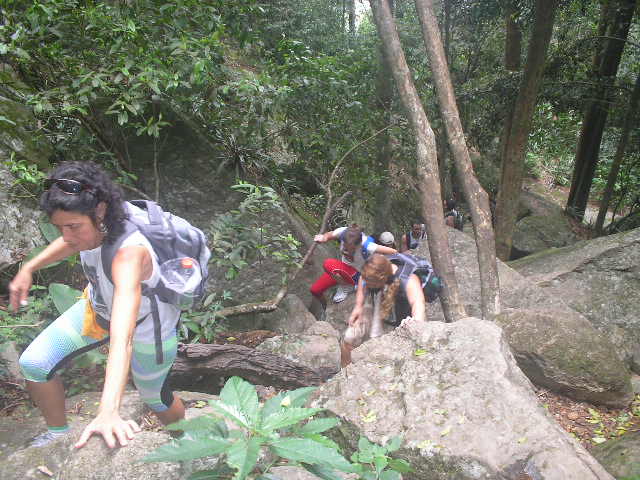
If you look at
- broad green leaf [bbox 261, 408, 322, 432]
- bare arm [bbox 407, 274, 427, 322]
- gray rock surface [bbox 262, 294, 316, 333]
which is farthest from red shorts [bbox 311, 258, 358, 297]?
broad green leaf [bbox 261, 408, 322, 432]

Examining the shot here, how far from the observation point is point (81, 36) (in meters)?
4.56

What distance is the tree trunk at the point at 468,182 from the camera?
5141mm

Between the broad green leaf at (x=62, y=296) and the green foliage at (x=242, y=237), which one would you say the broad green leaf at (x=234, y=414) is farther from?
the green foliage at (x=242, y=237)

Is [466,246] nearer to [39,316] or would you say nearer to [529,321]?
[529,321]

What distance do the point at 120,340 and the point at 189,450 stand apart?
1.94 feet

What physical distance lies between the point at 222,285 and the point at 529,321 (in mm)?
3295

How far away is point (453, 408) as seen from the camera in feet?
8.40

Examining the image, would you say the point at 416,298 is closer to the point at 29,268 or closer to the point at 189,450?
the point at 29,268

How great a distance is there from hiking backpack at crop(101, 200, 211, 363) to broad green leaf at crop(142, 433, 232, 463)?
835mm

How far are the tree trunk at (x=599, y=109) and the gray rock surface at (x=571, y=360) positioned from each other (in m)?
5.74

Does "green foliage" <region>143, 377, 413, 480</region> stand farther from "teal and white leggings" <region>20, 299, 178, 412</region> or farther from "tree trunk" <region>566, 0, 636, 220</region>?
"tree trunk" <region>566, 0, 636, 220</region>

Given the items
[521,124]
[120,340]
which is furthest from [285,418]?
[521,124]

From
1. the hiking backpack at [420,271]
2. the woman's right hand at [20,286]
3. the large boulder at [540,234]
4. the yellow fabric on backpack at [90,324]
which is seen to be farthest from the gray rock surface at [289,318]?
the large boulder at [540,234]

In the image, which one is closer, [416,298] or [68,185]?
[68,185]
